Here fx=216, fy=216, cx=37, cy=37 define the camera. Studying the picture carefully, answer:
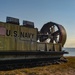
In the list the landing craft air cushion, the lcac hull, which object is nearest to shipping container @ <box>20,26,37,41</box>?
the landing craft air cushion

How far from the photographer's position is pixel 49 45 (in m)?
24.7

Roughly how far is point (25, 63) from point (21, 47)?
5.22 feet

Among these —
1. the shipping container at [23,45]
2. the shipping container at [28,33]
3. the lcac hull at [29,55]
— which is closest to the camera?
the lcac hull at [29,55]

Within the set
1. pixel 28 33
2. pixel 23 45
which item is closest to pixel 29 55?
pixel 23 45

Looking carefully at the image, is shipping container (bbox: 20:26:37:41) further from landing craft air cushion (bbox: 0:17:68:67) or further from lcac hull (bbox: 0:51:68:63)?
lcac hull (bbox: 0:51:68:63)

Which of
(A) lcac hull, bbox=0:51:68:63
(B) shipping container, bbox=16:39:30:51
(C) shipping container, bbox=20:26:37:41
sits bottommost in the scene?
(A) lcac hull, bbox=0:51:68:63

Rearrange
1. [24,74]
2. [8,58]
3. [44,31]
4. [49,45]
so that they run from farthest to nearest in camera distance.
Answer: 1. [44,31]
2. [49,45]
3. [8,58]
4. [24,74]

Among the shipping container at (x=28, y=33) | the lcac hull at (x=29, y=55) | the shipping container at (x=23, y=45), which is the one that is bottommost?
the lcac hull at (x=29, y=55)

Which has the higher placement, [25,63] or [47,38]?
[47,38]

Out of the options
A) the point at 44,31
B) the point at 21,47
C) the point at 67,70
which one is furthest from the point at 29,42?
the point at 44,31

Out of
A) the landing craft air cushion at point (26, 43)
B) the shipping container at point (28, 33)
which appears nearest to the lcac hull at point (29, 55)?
the landing craft air cushion at point (26, 43)

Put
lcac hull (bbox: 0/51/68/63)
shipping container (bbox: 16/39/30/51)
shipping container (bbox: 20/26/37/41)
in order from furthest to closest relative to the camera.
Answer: shipping container (bbox: 20/26/37/41) < shipping container (bbox: 16/39/30/51) < lcac hull (bbox: 0/51/68/63)

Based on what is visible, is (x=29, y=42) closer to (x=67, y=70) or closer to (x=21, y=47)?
(x=21, y=47)

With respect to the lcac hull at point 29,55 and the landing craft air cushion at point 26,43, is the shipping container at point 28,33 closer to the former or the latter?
the landing craft air cushion at point 26,43
